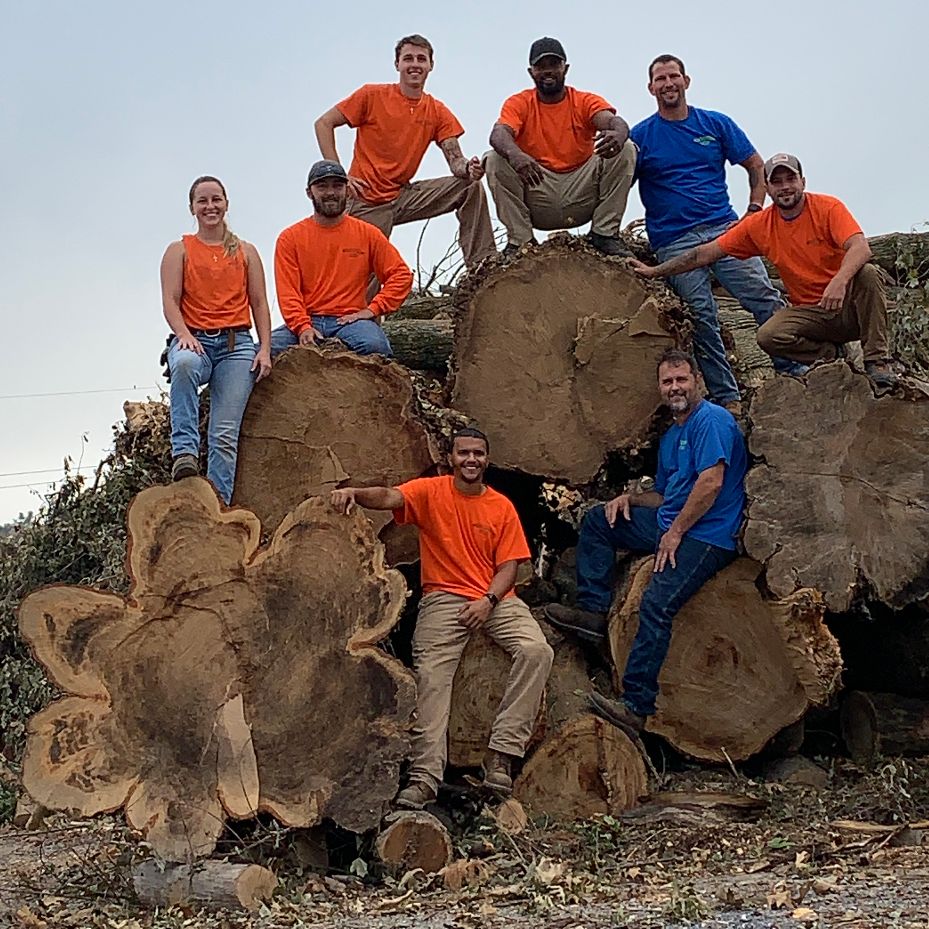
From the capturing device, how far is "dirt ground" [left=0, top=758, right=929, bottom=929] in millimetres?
4578

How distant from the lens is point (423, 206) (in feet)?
26.7

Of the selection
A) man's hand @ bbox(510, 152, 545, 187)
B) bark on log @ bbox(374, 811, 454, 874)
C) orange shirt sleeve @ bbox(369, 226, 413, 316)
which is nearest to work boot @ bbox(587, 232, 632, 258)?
man's hand @ bbox(510, 152, 545, 187)

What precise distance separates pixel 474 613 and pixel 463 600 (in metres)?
0.10

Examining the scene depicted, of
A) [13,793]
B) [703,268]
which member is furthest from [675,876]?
[13,793]

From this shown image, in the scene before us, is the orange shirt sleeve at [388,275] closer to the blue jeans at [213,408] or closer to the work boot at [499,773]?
the blue jeans at [213,408]

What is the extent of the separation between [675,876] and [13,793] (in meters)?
4.49

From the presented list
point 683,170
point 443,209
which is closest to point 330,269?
point 443,209

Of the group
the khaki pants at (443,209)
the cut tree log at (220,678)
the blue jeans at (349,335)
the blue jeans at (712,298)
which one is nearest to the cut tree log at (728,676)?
the blue jeans at (712,298)

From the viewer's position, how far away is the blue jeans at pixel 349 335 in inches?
277

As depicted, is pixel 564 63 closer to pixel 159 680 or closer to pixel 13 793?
pixel 159 680

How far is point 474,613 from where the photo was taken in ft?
20.2

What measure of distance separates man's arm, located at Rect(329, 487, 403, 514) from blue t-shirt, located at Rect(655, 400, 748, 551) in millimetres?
1397

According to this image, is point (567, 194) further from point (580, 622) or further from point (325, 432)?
point (580, 622)

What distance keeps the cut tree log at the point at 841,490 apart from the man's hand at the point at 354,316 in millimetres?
2220
